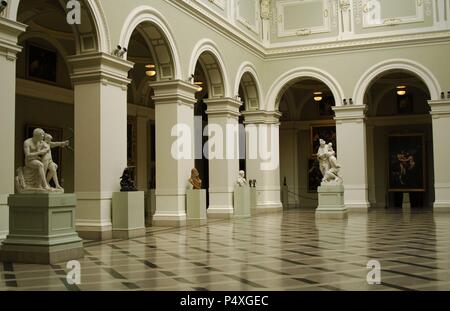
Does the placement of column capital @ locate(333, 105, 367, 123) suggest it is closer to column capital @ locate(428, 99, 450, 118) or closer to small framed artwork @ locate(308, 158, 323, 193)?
column capital @ locate(428, 99, 450, 118)

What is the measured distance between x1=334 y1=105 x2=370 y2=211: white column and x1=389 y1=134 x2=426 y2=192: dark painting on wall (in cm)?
500

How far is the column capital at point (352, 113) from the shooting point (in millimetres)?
21141

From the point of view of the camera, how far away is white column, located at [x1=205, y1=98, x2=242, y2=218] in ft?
60.1

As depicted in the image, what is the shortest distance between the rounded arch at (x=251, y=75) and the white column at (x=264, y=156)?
0.62 metres

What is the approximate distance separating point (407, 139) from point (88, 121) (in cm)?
1794

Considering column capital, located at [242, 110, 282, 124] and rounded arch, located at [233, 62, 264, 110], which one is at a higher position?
rounded arch, located at [233, 62, 264, 110]

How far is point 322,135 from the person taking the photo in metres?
27.1

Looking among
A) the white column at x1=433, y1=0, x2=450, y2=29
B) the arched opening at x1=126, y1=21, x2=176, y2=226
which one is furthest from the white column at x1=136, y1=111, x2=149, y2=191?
the white column at x1=433, y1=0, x2=450, y2=29

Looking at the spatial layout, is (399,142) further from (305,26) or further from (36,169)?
(36,169)

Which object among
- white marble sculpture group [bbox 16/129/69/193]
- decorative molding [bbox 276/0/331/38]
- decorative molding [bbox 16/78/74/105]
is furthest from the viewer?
decorative molding [bbox 276/0/331/38]

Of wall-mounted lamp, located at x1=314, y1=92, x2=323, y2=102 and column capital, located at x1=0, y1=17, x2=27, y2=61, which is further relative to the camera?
wall-mounted lamp, located at x1=314, y1=92, x2=323, y2=102

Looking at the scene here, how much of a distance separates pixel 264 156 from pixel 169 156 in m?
7.51

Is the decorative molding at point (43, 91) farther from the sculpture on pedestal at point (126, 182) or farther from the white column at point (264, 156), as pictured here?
the white column at point (264, 156)

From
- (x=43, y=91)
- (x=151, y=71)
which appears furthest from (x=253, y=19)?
(x=43, y=91)
